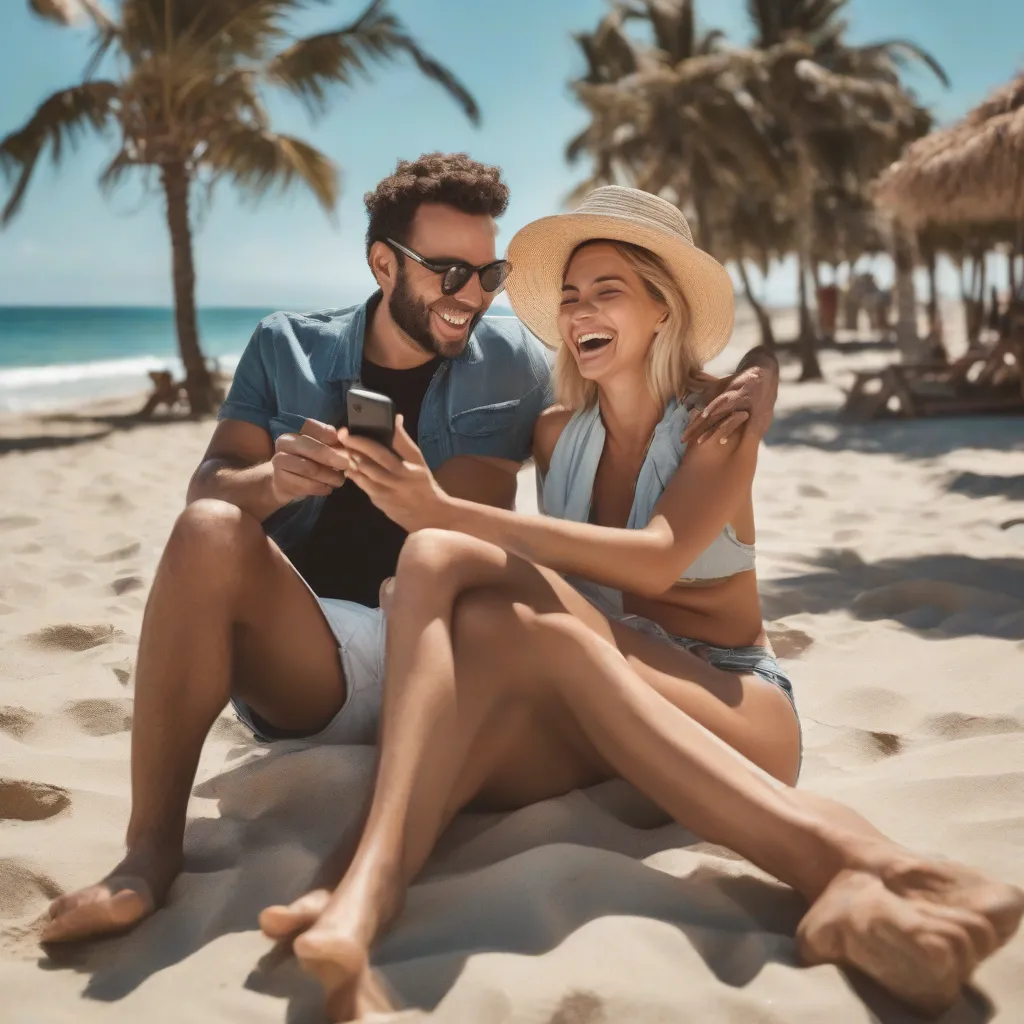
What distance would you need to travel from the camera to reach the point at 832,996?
158cm

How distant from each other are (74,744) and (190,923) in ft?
3.19

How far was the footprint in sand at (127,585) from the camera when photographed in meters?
4.09

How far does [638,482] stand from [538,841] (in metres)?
0.93

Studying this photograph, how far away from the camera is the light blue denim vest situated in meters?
2.51

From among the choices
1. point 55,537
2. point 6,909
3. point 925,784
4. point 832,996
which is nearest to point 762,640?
point 925,784

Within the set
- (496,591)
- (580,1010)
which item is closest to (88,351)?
(496,591)

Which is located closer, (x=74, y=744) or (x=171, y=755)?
(x=171, y=755)

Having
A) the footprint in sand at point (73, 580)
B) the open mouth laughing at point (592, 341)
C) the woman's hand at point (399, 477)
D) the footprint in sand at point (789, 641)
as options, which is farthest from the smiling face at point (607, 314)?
the footprint in sand at point (73, 580)

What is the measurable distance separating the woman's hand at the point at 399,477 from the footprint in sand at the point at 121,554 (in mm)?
2892

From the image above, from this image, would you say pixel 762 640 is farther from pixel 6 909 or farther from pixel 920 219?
pixel 920 219

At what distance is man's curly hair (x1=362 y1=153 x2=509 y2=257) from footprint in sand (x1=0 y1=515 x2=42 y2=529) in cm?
349

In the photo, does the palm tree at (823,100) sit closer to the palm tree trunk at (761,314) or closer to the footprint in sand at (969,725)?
the palm tree trunk at (761,314)

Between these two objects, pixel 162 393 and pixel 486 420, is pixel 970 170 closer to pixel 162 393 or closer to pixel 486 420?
pixel 486 420

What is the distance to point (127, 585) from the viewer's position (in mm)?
4133
